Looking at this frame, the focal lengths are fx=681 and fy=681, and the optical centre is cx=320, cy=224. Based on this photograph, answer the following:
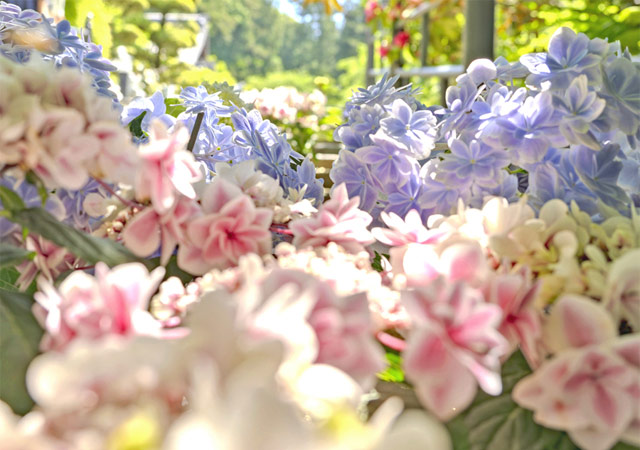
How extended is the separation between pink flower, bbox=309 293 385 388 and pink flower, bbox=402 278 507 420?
0.05 feet

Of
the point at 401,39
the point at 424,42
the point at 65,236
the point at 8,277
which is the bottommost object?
the point at 401,39

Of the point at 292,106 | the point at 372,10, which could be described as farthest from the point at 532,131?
the point at 372,10

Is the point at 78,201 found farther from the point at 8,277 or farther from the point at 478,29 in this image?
the point at 478,29

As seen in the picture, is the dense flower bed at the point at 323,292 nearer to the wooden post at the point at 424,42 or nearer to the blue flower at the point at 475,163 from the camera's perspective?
the blue flower at the point at 475,163

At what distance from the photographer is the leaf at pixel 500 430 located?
1.19ft

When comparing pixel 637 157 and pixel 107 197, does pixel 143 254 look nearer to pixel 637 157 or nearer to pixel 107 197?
pixel 107 197

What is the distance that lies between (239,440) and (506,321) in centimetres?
19

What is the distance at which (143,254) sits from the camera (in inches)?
16.2

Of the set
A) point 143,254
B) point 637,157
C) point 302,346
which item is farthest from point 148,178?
point 637,157

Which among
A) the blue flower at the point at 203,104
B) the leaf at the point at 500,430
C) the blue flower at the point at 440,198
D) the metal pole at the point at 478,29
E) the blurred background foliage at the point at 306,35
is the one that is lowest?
the blurred background foliage at the point at 306,35

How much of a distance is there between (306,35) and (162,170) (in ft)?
102

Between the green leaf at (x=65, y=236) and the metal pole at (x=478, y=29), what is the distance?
209 cm

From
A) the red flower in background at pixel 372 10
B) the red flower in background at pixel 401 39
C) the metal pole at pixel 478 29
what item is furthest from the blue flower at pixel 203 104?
the red flower in background at pixel 372 10

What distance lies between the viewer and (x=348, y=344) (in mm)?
309
